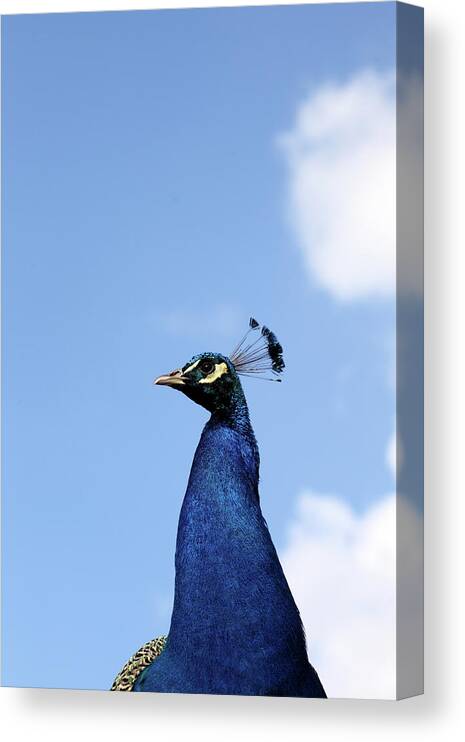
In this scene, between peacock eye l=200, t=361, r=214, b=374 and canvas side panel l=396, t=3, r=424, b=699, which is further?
peacock eye l=200, t=361, r=214, b=374

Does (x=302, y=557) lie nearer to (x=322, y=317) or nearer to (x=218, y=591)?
(x=218, y=591)

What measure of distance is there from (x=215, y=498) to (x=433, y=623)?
676 mm

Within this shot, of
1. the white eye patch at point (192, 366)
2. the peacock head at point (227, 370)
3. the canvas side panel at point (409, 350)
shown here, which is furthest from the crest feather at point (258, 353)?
the canvas side panel at point (409, 350)

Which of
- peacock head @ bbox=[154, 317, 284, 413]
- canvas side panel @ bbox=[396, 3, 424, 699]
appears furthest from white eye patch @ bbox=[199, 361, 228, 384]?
canvas side panel @ bbox=[396, 3, 424, 699]

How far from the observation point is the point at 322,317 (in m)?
5.10

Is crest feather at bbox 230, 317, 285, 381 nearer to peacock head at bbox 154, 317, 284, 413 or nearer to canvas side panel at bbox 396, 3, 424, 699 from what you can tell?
peacock head at bbox 154, 317, 284, 413

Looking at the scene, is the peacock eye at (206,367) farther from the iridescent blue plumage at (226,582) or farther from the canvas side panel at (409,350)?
the canvas side panel at (409,350)

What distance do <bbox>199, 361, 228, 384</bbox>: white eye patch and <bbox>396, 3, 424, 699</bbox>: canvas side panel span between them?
0.50 meters

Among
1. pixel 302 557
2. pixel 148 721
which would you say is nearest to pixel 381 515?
pixel 302 557

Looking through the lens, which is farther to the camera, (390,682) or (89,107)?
(89,107)

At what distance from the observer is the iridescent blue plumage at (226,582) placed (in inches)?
201

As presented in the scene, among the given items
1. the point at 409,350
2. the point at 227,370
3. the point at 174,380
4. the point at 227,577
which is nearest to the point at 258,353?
the point at 227,370

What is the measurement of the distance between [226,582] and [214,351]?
626 millimetres

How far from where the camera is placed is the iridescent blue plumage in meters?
5.10
